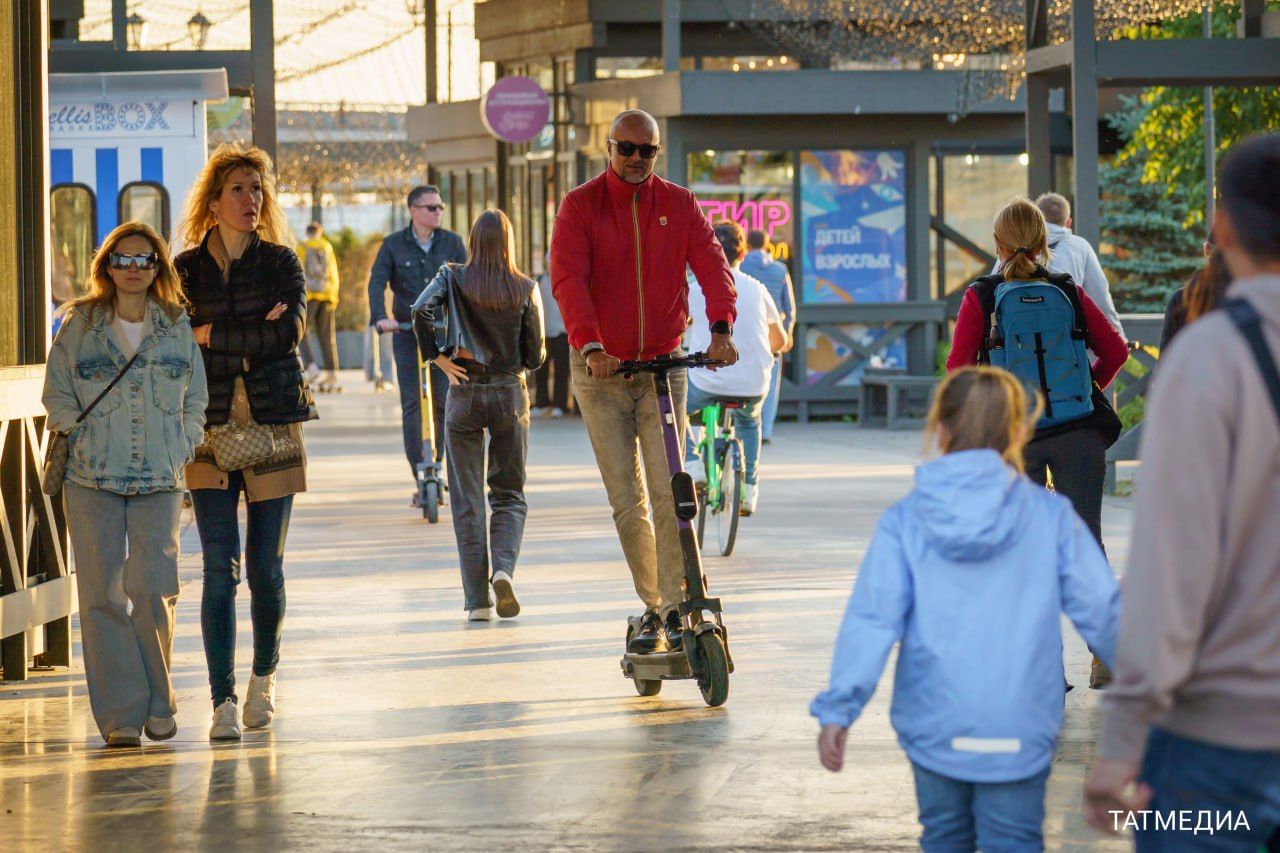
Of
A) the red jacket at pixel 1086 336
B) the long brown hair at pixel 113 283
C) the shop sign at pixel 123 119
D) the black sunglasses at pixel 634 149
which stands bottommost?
the red jacket at pixel 1086 336

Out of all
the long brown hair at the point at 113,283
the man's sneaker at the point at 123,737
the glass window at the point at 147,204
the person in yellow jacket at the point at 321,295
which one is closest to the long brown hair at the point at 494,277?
the long brown hair at the point at 113,283

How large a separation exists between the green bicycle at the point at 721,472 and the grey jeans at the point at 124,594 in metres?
5.15

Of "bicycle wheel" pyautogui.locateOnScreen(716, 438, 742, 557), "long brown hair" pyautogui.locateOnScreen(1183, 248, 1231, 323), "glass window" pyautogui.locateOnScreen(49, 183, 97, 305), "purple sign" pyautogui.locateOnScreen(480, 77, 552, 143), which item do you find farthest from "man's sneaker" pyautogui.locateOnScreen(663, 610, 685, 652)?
"purple sign" pyautogui.locateOnScreen(480, 77, 552, 143)

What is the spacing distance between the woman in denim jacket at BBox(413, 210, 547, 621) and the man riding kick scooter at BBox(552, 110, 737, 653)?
6.49 feet

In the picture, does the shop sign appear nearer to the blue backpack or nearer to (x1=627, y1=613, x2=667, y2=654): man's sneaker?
(x1=627, y1=613, x2=667, y2=654): man's sneaker

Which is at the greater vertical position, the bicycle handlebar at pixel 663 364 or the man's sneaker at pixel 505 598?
the bicycle handlebar at pixel 663 364

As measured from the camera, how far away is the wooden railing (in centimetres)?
798

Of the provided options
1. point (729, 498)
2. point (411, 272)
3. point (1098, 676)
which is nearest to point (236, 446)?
point (1098, 676)

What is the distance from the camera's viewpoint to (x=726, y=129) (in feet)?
77.3

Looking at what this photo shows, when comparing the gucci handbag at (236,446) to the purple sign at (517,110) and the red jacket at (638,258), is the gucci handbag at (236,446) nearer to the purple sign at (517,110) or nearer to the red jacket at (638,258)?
the red jacket at (638,258)

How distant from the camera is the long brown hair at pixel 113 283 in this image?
22.3 ft

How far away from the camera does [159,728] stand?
687 cm

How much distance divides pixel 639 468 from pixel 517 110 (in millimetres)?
16942

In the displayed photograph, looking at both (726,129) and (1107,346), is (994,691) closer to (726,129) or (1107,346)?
(1107,346)
